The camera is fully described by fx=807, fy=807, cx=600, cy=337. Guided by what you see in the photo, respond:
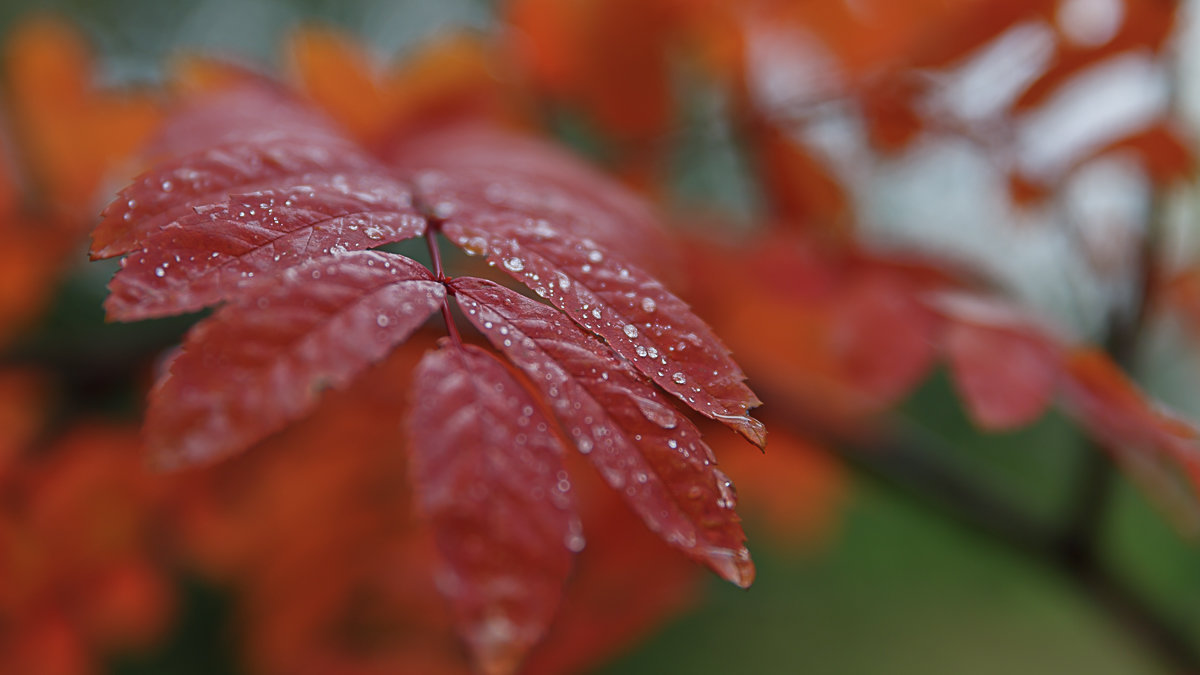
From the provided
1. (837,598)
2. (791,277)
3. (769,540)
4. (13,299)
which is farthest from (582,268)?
(837,598)

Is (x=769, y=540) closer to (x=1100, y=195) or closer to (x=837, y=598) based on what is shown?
(x=837, y=598)

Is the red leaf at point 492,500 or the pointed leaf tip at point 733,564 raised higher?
the red leaf at point 492,500

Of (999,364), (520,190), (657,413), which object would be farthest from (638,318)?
(999,364)

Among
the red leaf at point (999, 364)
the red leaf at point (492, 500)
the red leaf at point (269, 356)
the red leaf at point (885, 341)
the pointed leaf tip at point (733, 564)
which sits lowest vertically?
the red leaf at point (885, 341)

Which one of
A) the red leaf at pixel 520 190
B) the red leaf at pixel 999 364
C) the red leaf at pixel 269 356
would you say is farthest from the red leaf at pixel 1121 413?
the red leaf at pixel 269 356

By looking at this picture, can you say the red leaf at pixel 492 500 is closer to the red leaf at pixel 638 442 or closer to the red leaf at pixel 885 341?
the red leaf at pixel 638 442

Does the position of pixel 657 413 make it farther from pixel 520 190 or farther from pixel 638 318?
pixel 520 190
